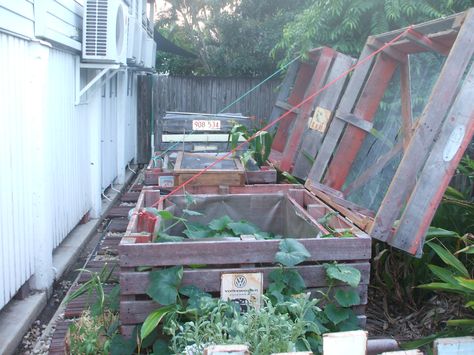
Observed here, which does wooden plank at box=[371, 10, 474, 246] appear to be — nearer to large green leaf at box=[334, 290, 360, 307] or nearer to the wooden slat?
large green leaf at box=[334, 290, 360, 307]

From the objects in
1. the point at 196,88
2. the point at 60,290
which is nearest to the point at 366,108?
→ the point at 60,290

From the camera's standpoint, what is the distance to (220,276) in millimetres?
2934

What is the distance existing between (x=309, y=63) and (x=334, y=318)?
184 inches

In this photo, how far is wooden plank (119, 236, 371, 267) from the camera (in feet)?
9.46

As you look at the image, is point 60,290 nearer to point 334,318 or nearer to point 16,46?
point 16,46

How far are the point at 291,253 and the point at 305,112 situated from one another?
10.9ft

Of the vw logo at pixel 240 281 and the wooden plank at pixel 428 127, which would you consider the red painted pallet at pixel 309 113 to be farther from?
the vw logo at pixel 240 281

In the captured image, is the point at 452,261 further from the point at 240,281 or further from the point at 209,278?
the point at 209,278

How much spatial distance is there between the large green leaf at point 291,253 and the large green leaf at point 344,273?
0.16 meters

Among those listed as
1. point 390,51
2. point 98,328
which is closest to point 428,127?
point 390,51

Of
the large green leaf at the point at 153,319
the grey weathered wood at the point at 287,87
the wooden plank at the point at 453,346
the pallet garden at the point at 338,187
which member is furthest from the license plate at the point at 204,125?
the wooden plank at the point at 453,346

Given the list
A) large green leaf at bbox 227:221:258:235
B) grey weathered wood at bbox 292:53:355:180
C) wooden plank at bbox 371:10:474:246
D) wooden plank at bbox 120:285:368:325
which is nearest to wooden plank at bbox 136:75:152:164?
grey weathered wood at bbox 292:53:355:180

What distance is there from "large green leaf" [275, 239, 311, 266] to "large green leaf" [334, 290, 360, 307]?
11.5 inches

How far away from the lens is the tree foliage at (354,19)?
23.4 feet
